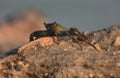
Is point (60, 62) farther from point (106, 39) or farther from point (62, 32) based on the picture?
point (106, 39)

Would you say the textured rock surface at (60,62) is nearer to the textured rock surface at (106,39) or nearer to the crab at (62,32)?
the textured rock surface at (106,39)

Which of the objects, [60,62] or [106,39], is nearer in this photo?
[60,62]

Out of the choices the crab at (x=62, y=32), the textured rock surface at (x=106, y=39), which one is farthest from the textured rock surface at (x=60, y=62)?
the crab at (x=62, y=32)

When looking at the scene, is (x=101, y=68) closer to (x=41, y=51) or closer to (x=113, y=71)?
(x=113, y=71)

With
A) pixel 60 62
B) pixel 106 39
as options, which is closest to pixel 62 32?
pixel 106 39

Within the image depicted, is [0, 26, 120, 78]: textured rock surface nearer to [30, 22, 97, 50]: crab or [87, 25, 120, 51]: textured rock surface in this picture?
[87, 25, 120, 51]: textured rock surface

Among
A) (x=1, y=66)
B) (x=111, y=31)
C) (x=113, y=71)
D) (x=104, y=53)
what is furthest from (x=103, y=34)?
(x=1, y=66)

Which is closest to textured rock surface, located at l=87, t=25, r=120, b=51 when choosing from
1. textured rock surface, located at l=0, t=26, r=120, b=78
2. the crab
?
textured rock surface, located at l=0, t=26, r=120, b=78

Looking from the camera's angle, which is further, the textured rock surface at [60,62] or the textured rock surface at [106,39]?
the textured rock surface at [106,39]
